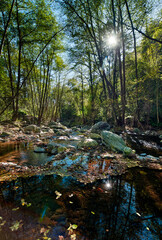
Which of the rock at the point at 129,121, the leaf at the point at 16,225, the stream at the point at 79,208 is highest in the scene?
the rock at the point at 129,121

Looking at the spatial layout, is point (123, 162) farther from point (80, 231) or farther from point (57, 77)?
point (57, 77)

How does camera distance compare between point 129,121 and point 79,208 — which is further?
point 129,121

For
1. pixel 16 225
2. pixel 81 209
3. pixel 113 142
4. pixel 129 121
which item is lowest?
pixel 81 209

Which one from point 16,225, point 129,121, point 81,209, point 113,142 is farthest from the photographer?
point 129,121

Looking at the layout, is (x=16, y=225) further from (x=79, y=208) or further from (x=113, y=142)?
(x=113, y=142)

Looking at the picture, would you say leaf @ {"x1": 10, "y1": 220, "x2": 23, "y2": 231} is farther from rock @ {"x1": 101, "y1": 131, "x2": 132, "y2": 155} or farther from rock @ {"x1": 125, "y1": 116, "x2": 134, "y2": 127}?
rock @ {"x1": 125, "y1": 116, "x2": 134, "y2": 127}

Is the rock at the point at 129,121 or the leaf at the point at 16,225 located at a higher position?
the rock at the point at 129,121

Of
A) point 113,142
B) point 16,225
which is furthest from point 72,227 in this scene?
point 113,142

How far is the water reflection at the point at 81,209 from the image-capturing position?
1.24m

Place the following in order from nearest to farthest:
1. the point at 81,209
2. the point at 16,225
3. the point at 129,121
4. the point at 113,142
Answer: the point at 16,225 → the point at 81,209 → the point at 113,142 → the point at 129,121

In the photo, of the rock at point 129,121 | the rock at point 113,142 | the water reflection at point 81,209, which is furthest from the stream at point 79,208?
the rock at point 129,121

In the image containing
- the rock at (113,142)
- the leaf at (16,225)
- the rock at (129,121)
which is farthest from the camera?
the rock at (129,121)

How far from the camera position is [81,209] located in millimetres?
1565

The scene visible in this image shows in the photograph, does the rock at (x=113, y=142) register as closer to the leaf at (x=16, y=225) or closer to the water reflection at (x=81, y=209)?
the water reflection at (x=81, y=209)
